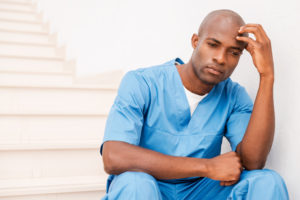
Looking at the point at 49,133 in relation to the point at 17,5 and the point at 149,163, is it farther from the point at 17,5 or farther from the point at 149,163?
the point at 17,5

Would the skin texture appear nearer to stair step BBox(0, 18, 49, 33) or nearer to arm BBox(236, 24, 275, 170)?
arm BBox(236, 24, 275, 170)

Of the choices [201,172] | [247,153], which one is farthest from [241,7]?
[201,172]

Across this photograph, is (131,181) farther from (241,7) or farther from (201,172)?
(241,7)

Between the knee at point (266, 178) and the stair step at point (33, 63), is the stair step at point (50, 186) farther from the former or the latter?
the stair step at point (33, 63)

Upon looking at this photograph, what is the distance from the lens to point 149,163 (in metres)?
0.97

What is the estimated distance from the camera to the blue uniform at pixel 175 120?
3.59ft

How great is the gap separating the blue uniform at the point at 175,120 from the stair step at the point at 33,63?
152 cm

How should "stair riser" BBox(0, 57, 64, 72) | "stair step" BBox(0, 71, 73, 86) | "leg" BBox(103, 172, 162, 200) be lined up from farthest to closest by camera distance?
1. "stair riser" BBox(0, 57, 64, 72)
2. "stair step" BBox(0, 71, 73, 86)
3. "leg" BBox(103, 172, 162, 200)

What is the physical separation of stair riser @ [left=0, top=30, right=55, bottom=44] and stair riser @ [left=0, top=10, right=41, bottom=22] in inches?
15.8

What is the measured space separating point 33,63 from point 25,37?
1.86 feet

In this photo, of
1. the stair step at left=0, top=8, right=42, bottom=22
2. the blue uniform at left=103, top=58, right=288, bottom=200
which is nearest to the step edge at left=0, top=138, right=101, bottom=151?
the blue uniform at left=103, top=58, right=288, bottom=200

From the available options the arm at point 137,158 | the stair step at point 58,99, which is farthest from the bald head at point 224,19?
the stair step at point 58,99

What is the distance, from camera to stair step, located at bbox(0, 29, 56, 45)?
3.06m

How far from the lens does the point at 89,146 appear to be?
1626mm
